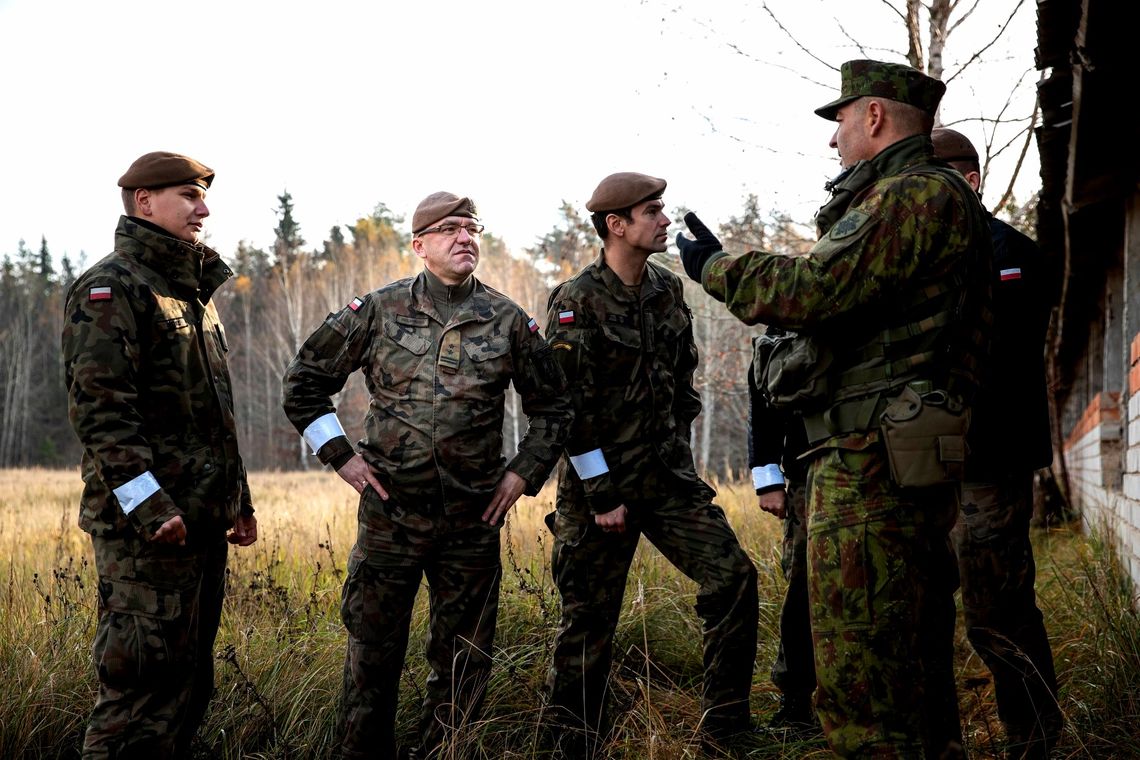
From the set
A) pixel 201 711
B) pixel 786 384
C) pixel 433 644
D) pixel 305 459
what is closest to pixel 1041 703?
pixel 786 384

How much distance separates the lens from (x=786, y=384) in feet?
9.25

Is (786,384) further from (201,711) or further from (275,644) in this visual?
(275,644)

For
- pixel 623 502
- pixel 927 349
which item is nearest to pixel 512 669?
pixel 623 502

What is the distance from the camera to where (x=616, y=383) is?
4.09 metres

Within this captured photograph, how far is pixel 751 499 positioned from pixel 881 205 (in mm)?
6427

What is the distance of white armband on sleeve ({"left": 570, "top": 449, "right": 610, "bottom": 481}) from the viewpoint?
3.93 metres

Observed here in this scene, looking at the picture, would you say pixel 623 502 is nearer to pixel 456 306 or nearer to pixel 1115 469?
pixel 456 306

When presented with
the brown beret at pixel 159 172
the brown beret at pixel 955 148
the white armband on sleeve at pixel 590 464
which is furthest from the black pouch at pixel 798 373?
the brown beret at pixel 159 172

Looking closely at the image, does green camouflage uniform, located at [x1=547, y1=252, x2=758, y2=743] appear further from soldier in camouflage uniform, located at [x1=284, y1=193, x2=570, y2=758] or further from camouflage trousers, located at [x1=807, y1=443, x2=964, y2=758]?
camouflage trousers, located at [x1=807, y1=443, x2=964, y2=758]

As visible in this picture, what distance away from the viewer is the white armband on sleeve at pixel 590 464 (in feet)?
12.9

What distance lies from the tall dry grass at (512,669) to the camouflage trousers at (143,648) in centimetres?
43

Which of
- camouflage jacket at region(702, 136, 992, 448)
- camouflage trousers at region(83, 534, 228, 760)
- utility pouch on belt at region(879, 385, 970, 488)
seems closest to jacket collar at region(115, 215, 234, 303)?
camouflage trousers at region(83, 534, 228, 760)

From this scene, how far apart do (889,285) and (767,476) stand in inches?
71.0

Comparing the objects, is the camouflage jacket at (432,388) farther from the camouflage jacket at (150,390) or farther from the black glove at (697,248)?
the black glove at (697,248)
